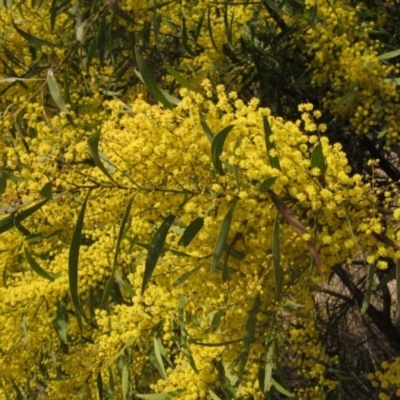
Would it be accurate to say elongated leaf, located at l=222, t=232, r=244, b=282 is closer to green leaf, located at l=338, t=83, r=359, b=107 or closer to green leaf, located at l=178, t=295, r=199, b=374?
green leaf, located at l=178, t=295, r=199, b=374

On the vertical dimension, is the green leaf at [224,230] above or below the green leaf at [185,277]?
above

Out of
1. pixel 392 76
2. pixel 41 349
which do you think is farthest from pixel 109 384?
pixel 392 76

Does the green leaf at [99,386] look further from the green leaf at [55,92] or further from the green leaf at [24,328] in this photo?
the green leaf at [55,92]

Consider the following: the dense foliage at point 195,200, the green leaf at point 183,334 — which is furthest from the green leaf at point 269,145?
the green leaf at point 183,334

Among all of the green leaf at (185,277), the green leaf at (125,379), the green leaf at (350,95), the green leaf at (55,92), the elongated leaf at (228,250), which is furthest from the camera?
the green leaf at (350,95)

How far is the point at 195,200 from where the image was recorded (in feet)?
5.14

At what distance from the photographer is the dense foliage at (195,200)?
1555mm

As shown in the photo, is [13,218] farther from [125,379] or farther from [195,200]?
[125,379]

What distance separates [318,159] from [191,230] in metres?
0.34

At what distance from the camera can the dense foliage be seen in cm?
155

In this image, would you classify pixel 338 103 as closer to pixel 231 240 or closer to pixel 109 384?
pixel 231 240

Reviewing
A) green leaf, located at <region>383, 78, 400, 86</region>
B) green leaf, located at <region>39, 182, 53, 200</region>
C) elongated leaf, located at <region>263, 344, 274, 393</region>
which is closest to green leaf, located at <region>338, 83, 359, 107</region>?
green leaf, located at <region>383, 78, 400, 86</region>

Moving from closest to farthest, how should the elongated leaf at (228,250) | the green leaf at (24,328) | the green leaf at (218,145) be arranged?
the green leaf at (218,145) < the elongated leaf at (228,250) < the green leaf at (24,328)

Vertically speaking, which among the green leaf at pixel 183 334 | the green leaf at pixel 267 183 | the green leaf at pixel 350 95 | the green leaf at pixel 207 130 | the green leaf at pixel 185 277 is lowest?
the green leaf at pixel 183 334
